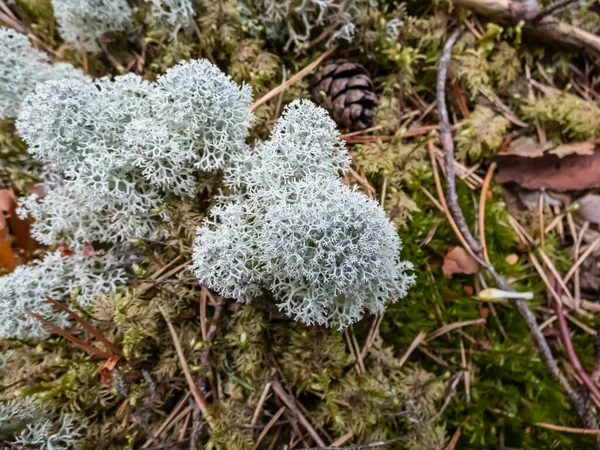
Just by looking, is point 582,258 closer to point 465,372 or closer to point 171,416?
point 465,372

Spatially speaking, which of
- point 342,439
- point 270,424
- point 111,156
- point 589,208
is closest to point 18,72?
point 111,156

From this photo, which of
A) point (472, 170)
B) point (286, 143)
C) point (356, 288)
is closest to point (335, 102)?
point (286, 143)

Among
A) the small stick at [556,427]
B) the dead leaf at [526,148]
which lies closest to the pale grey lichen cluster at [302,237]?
the small stick at [556,427]

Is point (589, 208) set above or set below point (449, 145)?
below

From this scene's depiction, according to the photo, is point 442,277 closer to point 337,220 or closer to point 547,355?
point 547,355

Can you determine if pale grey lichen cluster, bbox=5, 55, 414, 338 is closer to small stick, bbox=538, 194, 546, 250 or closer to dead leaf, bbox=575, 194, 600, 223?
small stick, bbox=538, 194, 546, 250

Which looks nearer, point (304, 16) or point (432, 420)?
point (432, 420)
